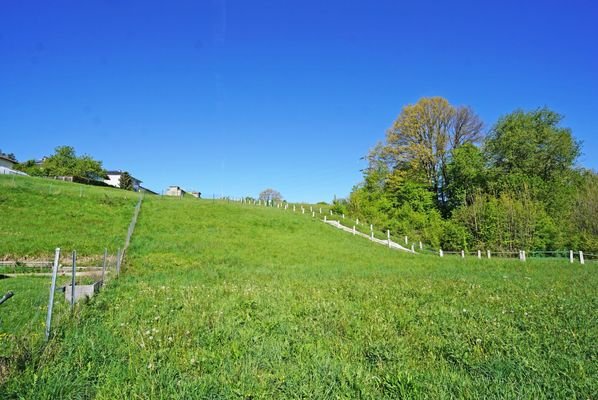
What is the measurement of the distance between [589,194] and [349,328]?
41012 mm

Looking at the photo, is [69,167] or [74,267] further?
[69,167]

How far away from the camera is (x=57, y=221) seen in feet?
92.5

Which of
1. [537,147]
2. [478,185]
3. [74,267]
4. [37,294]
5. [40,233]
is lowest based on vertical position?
[37,294]

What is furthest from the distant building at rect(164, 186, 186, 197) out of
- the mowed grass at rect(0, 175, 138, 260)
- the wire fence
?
the wire fence

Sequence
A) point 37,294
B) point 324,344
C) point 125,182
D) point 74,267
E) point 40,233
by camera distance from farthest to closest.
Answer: point 125,182 < point 40,233 < point 37,294 < point 74,267 < point 324,344

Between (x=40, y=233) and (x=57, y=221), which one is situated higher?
(x=57, y=221)

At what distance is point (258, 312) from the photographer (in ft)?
27.6

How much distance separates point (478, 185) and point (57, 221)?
47.6 metres

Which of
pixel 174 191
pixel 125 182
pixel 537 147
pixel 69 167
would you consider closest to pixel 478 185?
pixel 537 147

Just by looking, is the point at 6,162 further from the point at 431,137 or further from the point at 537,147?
the point at 537,147

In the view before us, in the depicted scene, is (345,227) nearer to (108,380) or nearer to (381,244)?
(381,244)

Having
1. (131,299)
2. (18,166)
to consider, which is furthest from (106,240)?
(18,166)

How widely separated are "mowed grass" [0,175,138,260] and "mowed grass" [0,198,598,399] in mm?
11525

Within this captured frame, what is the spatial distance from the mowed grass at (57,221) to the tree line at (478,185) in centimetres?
3249
